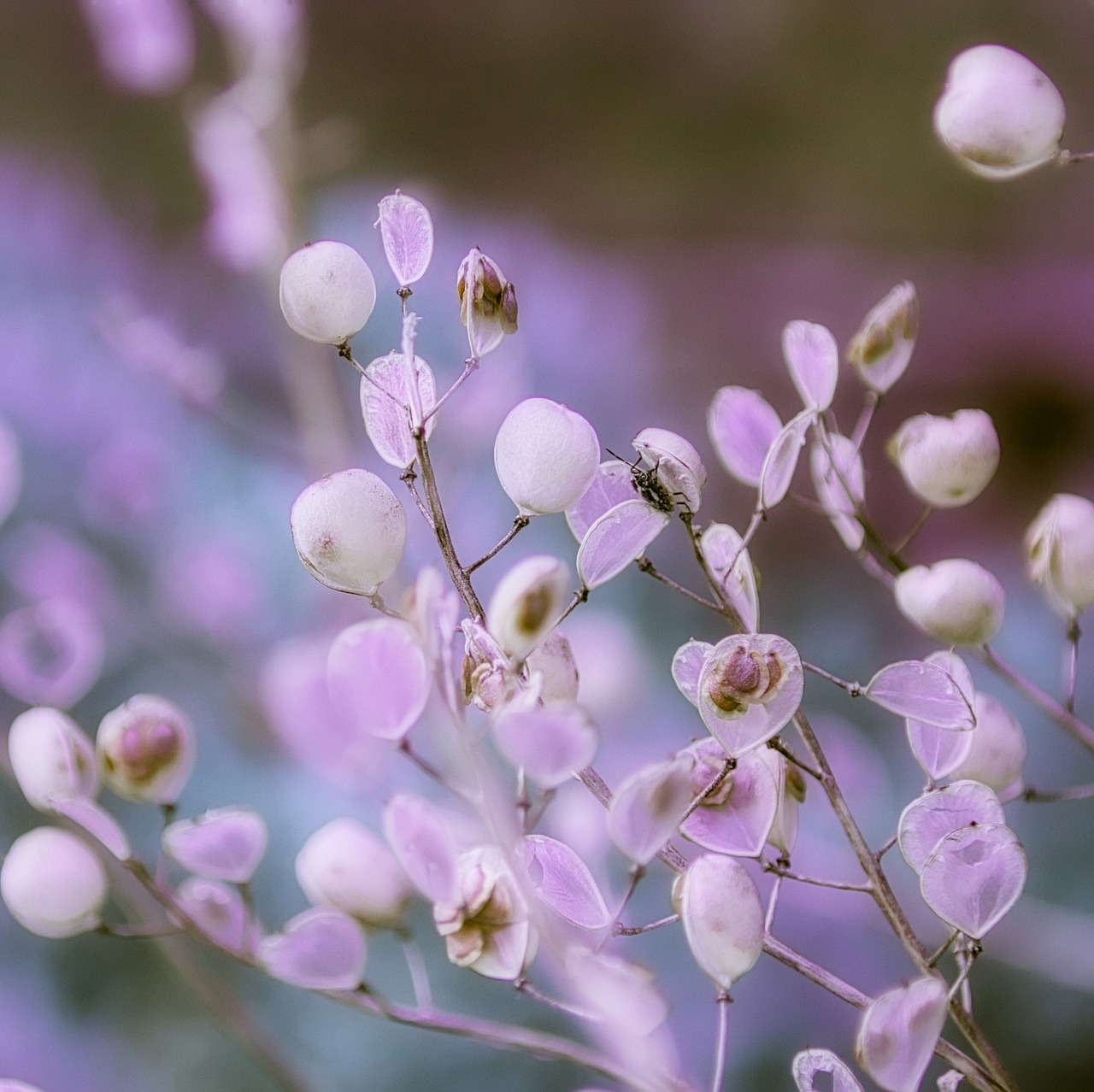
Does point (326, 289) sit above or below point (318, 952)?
above

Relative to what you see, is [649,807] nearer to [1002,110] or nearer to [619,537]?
[619,537]

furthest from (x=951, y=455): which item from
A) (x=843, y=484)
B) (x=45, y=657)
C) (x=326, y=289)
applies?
(x=45, y=657)

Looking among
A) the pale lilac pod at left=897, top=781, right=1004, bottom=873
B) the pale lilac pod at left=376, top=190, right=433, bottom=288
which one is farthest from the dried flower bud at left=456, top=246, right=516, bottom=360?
the pale lilac pod at left=897, top=781, right=1004, bottom=873

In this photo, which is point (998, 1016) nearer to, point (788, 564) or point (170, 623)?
point (788, 564)

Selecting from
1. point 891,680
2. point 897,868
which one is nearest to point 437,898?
point 891,680

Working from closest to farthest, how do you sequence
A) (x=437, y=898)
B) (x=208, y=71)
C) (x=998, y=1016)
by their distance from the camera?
(x=437, y=898), (x=998, y=1016), (x=208, y=71)

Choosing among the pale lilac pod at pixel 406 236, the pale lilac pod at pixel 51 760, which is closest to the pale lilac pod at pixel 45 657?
the pale lilac pod at pixel 51 760
